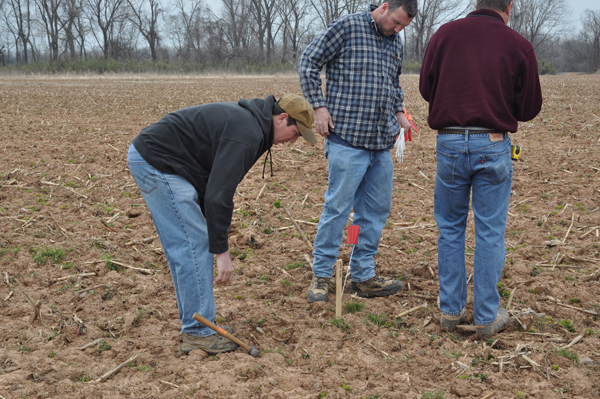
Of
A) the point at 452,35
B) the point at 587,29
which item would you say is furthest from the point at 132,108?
the point at 587,29

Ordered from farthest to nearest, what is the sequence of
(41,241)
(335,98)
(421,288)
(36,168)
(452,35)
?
(36,168), (41,241), (421,288), (335,98), (452,35)

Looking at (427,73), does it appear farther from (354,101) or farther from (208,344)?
(208,344)

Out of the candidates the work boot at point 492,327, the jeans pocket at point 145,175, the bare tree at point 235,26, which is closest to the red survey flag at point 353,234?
the work boot at point 492,327

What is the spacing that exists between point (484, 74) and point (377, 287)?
1.90 m

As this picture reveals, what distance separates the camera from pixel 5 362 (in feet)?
10.1

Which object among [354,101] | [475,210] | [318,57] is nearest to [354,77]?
[354,101]

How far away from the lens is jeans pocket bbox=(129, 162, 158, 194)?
2.89 meters

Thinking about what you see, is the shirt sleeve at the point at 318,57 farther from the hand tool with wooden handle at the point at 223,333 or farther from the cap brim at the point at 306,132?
the hand tool with wooden handle at the point at 223,333

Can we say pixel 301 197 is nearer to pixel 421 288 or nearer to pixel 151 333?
pixel 421 288

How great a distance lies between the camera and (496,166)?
115 inches

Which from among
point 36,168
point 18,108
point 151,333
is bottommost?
point 151,333

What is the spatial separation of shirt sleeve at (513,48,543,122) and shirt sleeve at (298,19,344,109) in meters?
1.29

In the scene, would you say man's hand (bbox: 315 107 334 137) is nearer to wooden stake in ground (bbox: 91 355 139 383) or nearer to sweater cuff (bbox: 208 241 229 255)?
sweater cuff (bbox: 208 241 229 255)

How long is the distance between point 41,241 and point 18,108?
33.5ft
